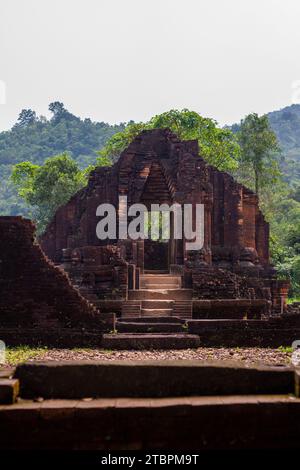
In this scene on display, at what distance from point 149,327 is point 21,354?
2654mm

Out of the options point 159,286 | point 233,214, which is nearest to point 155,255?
point 233,214

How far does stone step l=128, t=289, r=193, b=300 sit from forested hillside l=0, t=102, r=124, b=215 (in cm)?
7040

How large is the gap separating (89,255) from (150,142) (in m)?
6.18

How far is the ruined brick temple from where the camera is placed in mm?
11703

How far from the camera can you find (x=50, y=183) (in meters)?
35.1

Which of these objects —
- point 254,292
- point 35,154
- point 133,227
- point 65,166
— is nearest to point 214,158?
point 65,166

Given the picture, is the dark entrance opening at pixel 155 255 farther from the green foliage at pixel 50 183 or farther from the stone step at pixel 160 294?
the green foliage at pixel 50 183

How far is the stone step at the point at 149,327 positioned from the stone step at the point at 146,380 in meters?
5.76

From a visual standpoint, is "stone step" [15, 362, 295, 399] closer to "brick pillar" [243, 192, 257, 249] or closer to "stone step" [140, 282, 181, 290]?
"stone step" [140, 282, 181, 290]

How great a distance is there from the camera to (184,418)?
3857 millimetres

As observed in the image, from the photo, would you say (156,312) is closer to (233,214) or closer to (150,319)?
(150,319)

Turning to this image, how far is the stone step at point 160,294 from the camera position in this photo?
1316 cm

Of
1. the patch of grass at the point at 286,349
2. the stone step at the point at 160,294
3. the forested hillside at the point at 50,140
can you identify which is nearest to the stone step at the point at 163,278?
the stone step at the point at 160,294

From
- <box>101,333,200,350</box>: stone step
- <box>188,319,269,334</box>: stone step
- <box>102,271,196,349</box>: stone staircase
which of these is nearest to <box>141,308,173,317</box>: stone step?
<box>102,271,196,349</box>: stone staircase
